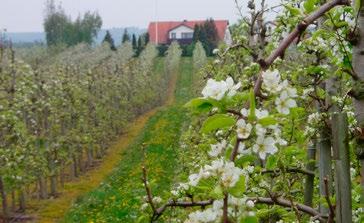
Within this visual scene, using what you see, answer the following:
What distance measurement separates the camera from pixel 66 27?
289ft

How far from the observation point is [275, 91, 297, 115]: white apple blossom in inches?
70.5

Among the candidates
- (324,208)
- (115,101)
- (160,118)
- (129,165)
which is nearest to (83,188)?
(129,165)

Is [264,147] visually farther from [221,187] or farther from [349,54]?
[349,54]

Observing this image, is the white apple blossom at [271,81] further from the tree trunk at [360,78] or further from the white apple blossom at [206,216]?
the tree trunk at [360,78]

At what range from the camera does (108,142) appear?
2894cm

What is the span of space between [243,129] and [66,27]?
89.1 m

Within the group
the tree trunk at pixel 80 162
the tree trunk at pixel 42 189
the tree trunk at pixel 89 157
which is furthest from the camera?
the tree trunk at pixel 89 157

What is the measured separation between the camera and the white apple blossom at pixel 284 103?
1790mm

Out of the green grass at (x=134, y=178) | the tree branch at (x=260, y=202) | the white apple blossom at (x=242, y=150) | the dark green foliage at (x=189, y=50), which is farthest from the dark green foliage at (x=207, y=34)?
the white apple blossom at (x=242, y=150)

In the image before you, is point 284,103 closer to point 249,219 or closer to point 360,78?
point 249,219

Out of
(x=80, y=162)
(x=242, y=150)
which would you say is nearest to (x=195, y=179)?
(x=242, y=150)

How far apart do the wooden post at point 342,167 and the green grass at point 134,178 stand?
0.84 m

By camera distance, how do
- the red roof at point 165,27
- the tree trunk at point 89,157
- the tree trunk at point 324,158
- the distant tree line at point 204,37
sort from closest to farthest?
the tree trunk at point 324,158, the tree trunk at point 89,157, the distant tree line at point 204,37, the red roof at point 165,27

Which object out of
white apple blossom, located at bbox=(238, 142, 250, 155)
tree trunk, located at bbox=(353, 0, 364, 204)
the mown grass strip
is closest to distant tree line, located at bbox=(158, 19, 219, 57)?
the mown grass strip
